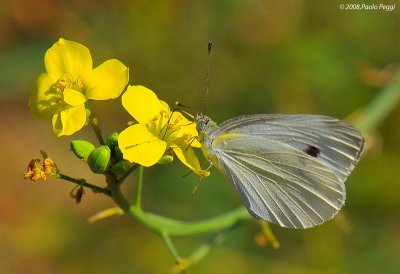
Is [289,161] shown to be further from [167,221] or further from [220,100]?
[220,100]

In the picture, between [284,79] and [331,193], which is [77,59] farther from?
[284,79]

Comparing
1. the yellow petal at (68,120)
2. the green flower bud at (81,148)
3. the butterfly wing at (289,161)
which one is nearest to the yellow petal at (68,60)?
the yellow petal at (68,120)

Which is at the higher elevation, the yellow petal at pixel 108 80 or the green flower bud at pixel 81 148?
the yellow petal at pixel 108 80

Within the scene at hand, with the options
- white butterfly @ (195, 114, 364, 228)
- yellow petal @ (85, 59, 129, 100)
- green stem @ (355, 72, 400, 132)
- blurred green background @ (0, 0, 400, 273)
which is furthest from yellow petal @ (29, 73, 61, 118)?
blurred green background @ (0, 0, 400, 273)

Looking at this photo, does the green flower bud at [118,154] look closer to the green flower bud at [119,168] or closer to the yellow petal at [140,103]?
the green flower bud at [119,168]

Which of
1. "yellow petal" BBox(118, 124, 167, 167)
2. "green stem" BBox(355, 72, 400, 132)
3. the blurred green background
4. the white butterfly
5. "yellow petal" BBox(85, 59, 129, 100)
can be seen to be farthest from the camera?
the blurred green background

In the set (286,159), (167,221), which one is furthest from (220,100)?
(167,221)

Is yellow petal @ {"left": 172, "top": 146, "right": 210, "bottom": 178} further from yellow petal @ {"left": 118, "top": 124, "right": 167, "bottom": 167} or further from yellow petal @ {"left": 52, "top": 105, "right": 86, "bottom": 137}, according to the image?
yellow petal @ {"left": 52, "top": 105, "right": 86, "bottom": 137}
